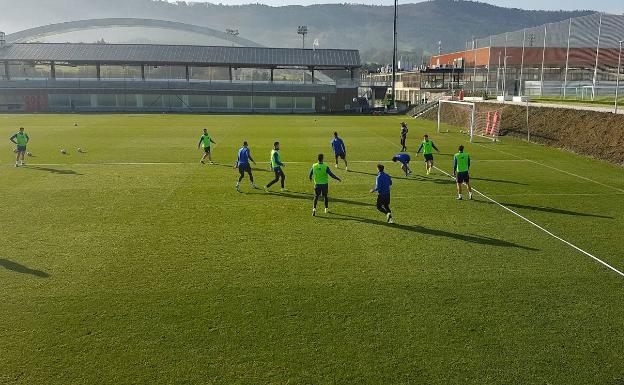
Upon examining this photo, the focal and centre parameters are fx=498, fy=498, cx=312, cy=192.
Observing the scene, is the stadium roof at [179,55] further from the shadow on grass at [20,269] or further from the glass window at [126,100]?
the shadow on grass at [20,269]

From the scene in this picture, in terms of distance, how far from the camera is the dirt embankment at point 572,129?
28.3m

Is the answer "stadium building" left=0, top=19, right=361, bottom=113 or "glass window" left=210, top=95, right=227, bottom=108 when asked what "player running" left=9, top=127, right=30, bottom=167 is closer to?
"stadium building" left=0, top=19, right=361, bottom=113

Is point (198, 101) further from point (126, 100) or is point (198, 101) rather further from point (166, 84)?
Answer: point (126, 100)

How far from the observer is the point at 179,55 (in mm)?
79000

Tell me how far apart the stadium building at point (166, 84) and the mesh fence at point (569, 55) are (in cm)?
2550

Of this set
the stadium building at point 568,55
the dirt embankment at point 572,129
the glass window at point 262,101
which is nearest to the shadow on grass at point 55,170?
the dirt embankment at point 572,129

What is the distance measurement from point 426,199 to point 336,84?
63.4 metres

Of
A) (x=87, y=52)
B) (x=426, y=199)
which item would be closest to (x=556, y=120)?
(x=426, y=199)

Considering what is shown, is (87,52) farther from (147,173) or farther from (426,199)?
(426,199)

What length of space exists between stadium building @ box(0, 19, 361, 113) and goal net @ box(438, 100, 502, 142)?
1042 inches

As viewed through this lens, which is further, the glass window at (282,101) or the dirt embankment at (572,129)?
the glass window at (282,101)

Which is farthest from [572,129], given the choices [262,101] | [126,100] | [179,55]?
→ [126,100]

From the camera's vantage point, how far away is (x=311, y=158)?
28609 mm

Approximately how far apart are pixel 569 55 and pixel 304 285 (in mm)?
46196
